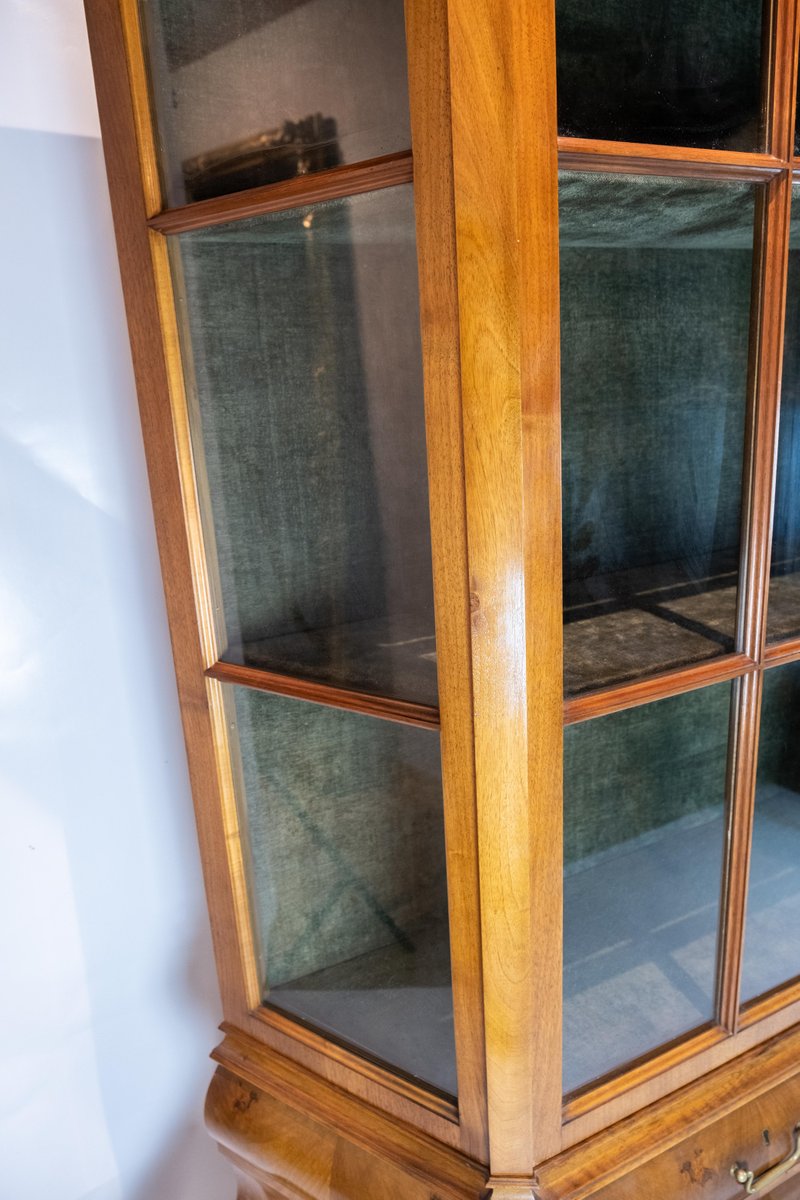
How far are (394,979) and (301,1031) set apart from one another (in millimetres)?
104

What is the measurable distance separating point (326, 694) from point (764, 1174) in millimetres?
514

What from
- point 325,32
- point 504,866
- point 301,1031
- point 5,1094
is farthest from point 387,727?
point 5,1094

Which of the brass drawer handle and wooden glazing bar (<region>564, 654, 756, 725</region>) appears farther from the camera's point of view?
the brass drawer handle

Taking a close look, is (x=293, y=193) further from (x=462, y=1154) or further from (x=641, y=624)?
(x=462, y=1154)

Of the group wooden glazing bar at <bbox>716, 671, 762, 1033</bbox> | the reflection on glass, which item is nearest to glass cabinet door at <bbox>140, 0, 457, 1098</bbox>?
the reflection on glass

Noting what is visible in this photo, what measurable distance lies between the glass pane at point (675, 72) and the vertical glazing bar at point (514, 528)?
5 centimetres

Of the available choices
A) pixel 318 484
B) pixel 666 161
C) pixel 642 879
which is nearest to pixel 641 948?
pixel 642 879

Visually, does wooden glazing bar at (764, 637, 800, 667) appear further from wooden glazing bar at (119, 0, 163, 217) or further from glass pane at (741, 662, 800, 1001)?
wooden glazing bar at (119, 0, 163, 217)

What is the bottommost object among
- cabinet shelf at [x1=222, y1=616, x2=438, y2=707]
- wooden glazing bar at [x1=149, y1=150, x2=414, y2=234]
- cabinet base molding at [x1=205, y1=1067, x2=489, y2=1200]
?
cabinet base molding at [x1=205, y1=1067, x2=489, y2=1200]

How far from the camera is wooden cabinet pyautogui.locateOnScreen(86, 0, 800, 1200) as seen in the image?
512mm

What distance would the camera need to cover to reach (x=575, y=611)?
1.89 ft

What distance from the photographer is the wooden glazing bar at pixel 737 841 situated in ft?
2.12

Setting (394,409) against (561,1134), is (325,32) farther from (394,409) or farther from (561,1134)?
(561,1134)

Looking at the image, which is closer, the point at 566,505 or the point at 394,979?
the point at 566,505
